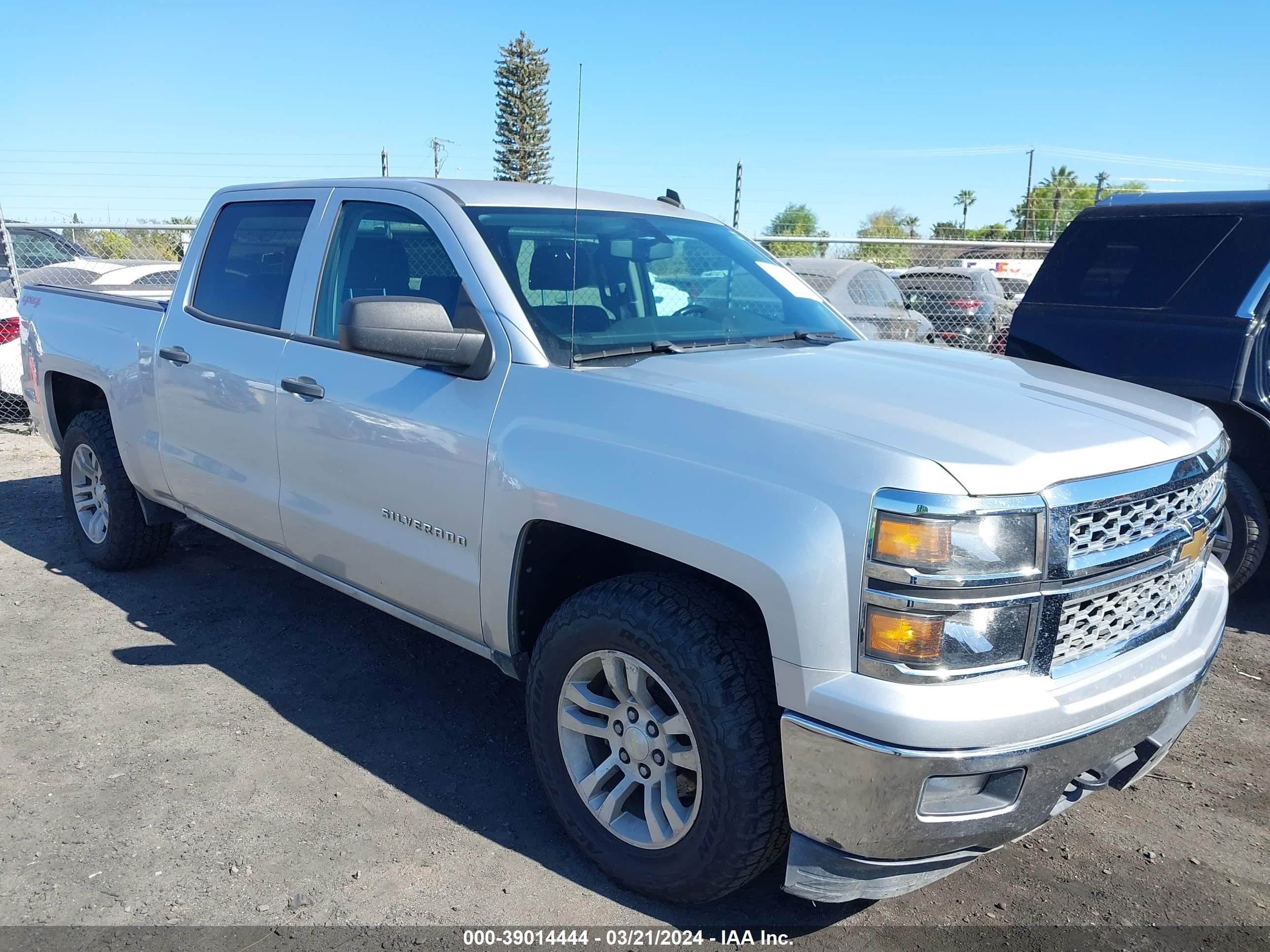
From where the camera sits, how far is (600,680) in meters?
2.86

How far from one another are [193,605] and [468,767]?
7.02 ft

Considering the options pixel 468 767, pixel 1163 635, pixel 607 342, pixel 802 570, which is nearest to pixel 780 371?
pixel 607 342

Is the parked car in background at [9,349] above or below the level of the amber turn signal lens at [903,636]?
below

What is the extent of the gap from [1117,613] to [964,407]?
2.06 feet

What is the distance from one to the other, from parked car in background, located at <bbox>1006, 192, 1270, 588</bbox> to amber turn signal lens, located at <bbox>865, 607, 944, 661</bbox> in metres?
3.44

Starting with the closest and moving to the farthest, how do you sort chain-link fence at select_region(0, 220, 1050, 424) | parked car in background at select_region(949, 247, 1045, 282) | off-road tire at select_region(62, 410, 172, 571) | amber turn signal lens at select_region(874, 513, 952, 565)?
amber turn signal lens at select_region(874, 513, 952, 565), off-road tire at select_region(62, 410, 172, 571), chain-link fence at select_region(0, 220, 1050, 424), parked car in background at select_region(949, 247, 1045, 282)

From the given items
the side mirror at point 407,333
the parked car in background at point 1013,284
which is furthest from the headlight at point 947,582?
the parked car in background at point 1013,284

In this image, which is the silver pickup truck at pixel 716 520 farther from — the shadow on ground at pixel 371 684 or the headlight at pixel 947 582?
the shadow on ground at pixel 371 684

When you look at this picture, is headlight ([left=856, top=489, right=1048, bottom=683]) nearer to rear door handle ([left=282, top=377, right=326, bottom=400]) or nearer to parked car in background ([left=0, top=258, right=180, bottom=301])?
rear door handle ([left=282, top=377, right=326, bottom=400])

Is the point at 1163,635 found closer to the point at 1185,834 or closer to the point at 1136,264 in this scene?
the point at 1185,834

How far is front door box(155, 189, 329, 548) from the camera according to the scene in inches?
149

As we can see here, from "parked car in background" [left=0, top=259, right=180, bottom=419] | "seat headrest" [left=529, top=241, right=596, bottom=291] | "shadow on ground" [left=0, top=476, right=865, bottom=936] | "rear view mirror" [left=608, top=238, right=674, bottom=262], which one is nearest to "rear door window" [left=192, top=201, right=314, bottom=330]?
"seat headrest" [left=529, top=241, right=596, bottom=291]

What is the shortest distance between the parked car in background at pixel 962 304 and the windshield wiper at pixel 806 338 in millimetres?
6447

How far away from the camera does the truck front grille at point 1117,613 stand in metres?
2.27
